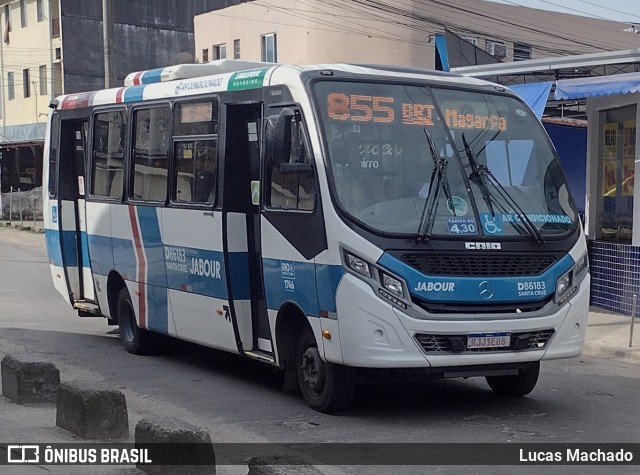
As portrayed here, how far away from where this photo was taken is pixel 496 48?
3694 cm

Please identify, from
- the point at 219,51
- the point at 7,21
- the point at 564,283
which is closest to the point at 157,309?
the point at 564,283

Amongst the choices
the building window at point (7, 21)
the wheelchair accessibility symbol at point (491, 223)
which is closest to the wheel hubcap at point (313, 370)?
the wheelchair accessibility symbol at point (491, 223)

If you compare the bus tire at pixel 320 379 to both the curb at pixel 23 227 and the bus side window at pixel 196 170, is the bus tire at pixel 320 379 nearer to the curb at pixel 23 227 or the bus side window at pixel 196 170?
the bus side window at pixel 196 170

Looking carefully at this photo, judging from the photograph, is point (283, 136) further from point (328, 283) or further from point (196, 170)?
point (196, 170)

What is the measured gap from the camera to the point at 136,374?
1076cm

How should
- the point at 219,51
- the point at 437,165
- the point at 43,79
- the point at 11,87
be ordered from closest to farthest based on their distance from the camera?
the point at 437,165 → the point at 219,51 → the point at 43,79 → the point at 11,87

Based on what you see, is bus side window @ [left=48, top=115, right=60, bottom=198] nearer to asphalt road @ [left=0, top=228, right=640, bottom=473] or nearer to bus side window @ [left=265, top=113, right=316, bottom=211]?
asphalt road @ [left=0, top=228, right=640, bottom=473]

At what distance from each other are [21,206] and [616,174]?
26.1m

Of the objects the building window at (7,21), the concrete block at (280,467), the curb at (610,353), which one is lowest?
the curb at (610,353)

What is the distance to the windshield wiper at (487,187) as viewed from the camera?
8555mm

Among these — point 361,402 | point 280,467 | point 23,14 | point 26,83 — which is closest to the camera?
point 280,467

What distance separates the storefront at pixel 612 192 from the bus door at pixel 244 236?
19.5 feet

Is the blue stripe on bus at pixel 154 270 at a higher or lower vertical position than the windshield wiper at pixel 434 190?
lower

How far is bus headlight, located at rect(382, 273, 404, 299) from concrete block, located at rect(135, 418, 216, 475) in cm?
214
